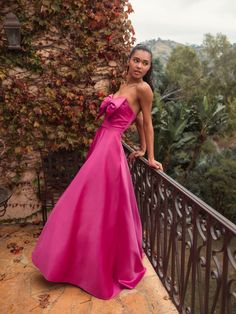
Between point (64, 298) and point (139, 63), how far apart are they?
7.03 ft

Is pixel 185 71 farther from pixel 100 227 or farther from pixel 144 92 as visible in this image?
pixel 100 227

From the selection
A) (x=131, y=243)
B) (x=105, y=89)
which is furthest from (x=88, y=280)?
(x=105, y=89)

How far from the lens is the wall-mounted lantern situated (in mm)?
4180

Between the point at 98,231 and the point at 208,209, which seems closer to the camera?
the point at 208,209

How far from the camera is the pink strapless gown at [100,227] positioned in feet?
9.48

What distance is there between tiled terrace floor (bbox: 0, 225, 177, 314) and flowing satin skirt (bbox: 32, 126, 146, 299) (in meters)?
0.10

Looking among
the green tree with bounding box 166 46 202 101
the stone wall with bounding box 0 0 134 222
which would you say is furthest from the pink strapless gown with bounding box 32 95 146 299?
the green tree with bounding box 166 46 202 101

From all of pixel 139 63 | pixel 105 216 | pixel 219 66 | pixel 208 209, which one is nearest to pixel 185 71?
pixel 219 66

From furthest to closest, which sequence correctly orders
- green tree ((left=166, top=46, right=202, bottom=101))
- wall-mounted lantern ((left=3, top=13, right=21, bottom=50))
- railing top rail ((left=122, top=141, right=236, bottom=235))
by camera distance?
green tree ((left=166, top=46, right=202, bottom=101)) → wall-mounted lantern ((left=3, top=13, right=21, bottom=50)) → railing top rail ((left=122, top=141, right=236, bottom=235))

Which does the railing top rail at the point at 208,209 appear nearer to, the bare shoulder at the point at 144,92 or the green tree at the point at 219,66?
the bare shoulder at the point at 144,92

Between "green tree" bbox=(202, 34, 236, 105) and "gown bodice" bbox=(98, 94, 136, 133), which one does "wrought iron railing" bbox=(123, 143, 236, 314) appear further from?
"green tree" bbox=(202, 34, 236, 105)

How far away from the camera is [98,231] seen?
288cm

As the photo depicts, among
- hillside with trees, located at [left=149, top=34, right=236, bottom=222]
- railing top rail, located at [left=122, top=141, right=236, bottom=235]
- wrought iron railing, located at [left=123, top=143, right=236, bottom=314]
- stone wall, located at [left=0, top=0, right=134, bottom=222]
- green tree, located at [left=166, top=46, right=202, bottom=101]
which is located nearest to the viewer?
railing top rail, located at [left=122, top=141, right=236, bottom=235]

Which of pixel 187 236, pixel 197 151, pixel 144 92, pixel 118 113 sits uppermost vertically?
pixel 144 92
